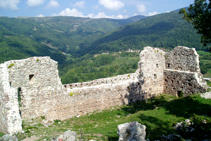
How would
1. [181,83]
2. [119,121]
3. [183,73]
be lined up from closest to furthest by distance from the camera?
[119,121] → [183,73] → [181,83]

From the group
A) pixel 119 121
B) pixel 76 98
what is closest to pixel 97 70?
pixel 76 98

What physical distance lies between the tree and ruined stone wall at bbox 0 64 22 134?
43.1 ft

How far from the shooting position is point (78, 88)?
48.7 feet

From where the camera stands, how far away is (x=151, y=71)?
61.0 feet

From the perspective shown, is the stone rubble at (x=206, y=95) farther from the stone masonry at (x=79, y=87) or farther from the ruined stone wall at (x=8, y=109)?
the ruined stone wall at (x=8, y=109)

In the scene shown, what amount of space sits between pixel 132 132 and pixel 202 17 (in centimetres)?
874

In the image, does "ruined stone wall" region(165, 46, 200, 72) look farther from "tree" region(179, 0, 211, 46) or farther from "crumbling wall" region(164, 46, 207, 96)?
"tree" region(179, 0, 211, 46)

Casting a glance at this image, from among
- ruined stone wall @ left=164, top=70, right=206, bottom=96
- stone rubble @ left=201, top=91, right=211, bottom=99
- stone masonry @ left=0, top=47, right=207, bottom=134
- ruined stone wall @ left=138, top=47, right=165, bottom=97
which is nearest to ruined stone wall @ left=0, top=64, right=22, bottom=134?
stone masonry @ left=0, top=47, right=207, bottom=134

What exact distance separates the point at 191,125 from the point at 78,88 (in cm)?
935

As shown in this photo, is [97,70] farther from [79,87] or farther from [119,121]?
[119,121]

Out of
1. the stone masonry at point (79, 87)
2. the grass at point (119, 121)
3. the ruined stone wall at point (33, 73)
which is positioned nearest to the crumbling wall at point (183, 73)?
the stone masonry at point (79, 87)

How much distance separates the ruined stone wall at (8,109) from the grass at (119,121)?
→ 2.80 feet

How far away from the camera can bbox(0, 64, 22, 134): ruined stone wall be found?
10.4 m

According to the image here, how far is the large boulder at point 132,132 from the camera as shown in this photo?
6781mm
